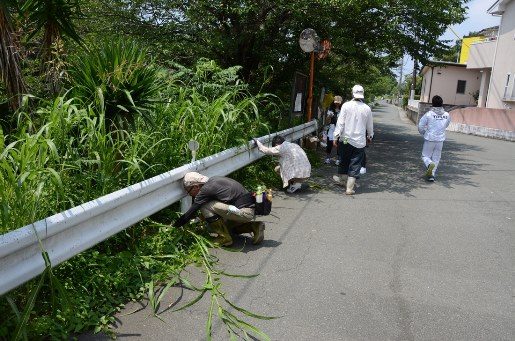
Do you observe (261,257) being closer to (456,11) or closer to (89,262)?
(89,262)

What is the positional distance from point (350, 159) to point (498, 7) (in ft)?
84.5

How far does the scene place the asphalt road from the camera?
3.38 m

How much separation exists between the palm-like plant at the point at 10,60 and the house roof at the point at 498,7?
29.5m

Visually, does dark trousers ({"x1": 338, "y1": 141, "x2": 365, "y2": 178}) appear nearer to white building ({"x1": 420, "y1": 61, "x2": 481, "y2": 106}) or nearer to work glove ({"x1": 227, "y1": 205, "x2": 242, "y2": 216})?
work glove ({"x1": 227, "y1": 205, "x2": 242, "y2": 216})

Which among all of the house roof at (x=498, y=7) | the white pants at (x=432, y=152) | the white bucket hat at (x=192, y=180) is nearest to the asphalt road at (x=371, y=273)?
the white bucket hat at (x=192, y=180)

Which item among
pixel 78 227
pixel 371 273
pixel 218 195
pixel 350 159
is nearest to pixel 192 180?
pixel 218 195

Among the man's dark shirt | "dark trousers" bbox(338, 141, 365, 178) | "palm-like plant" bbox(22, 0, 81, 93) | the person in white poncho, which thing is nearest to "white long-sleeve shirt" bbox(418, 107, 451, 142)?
"dark trousers" bbox(338, 141, 365, 178)

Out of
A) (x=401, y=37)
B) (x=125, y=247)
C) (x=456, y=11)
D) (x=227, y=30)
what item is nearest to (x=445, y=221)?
(x=125, y=247)

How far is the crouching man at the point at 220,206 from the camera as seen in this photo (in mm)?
4656

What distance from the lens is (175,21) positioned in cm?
1137

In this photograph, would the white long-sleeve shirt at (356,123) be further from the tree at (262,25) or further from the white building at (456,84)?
the white building at (456,84)

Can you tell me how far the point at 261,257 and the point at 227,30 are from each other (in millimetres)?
7546

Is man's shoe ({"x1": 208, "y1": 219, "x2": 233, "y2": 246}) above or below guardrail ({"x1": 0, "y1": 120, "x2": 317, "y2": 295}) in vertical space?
below

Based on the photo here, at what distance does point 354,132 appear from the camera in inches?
310
